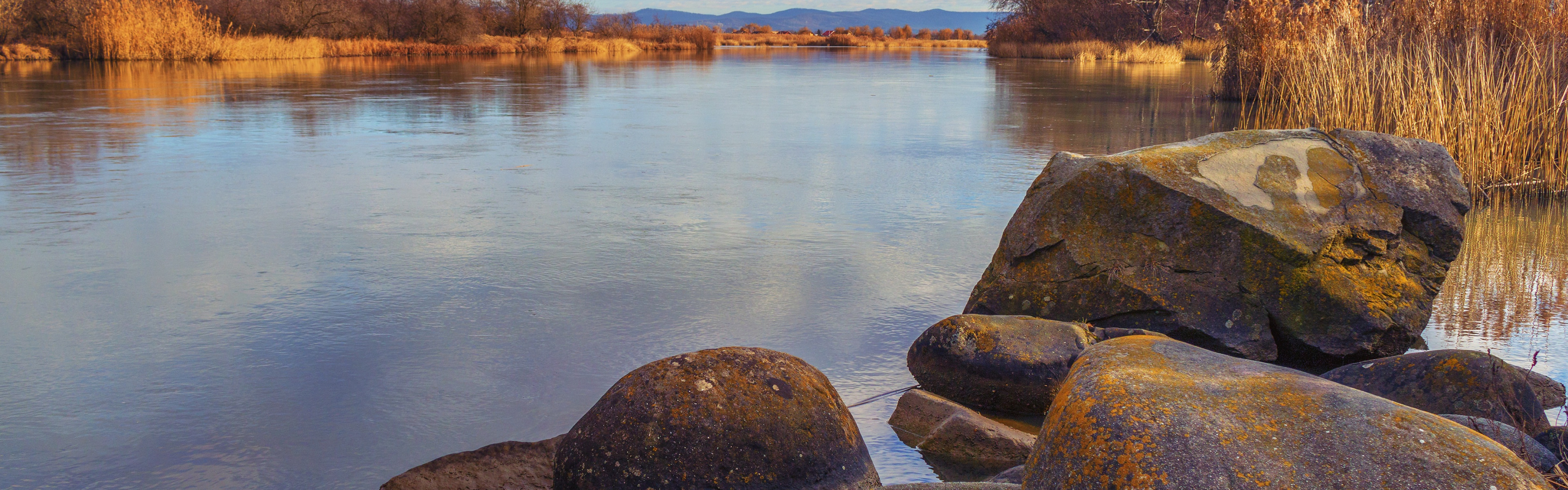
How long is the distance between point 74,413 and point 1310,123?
8.10m

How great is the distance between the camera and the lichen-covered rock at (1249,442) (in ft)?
5.68

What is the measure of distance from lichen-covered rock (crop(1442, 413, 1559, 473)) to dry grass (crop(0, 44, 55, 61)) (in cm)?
3054

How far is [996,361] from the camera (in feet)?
11.0

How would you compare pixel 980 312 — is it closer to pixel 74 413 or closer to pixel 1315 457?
pixel 1315 457

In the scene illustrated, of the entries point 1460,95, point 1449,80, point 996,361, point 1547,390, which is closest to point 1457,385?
point 1547,390

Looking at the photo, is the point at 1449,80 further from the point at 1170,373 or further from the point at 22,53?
the point at 22,53

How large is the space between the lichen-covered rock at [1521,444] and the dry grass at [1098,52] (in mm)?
29819

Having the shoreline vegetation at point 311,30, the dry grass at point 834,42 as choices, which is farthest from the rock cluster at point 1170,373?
the dry grass at point 834,42

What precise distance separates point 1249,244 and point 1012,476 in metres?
1.88

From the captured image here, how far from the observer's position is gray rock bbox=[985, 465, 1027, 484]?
8.51 feet

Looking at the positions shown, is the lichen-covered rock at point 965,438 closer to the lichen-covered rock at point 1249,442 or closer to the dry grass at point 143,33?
the lichen-covered rock at point 1249,442

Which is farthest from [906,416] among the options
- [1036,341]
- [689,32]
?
[689,32]

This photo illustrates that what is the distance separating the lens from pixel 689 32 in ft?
159

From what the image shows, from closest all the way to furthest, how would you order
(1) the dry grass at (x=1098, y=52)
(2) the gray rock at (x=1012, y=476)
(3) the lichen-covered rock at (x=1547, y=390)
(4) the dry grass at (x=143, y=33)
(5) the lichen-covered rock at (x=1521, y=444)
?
(5) the lichen-covered rock at (x=1521, y=444) → (2) the gray rock at (x=1012, y=476) → (3) the lichen-covered rock at (x=1547, y=390) → (4) the dry grass at (x=143, y=33) → (1) the dry grass at (x=1098, y=52)
